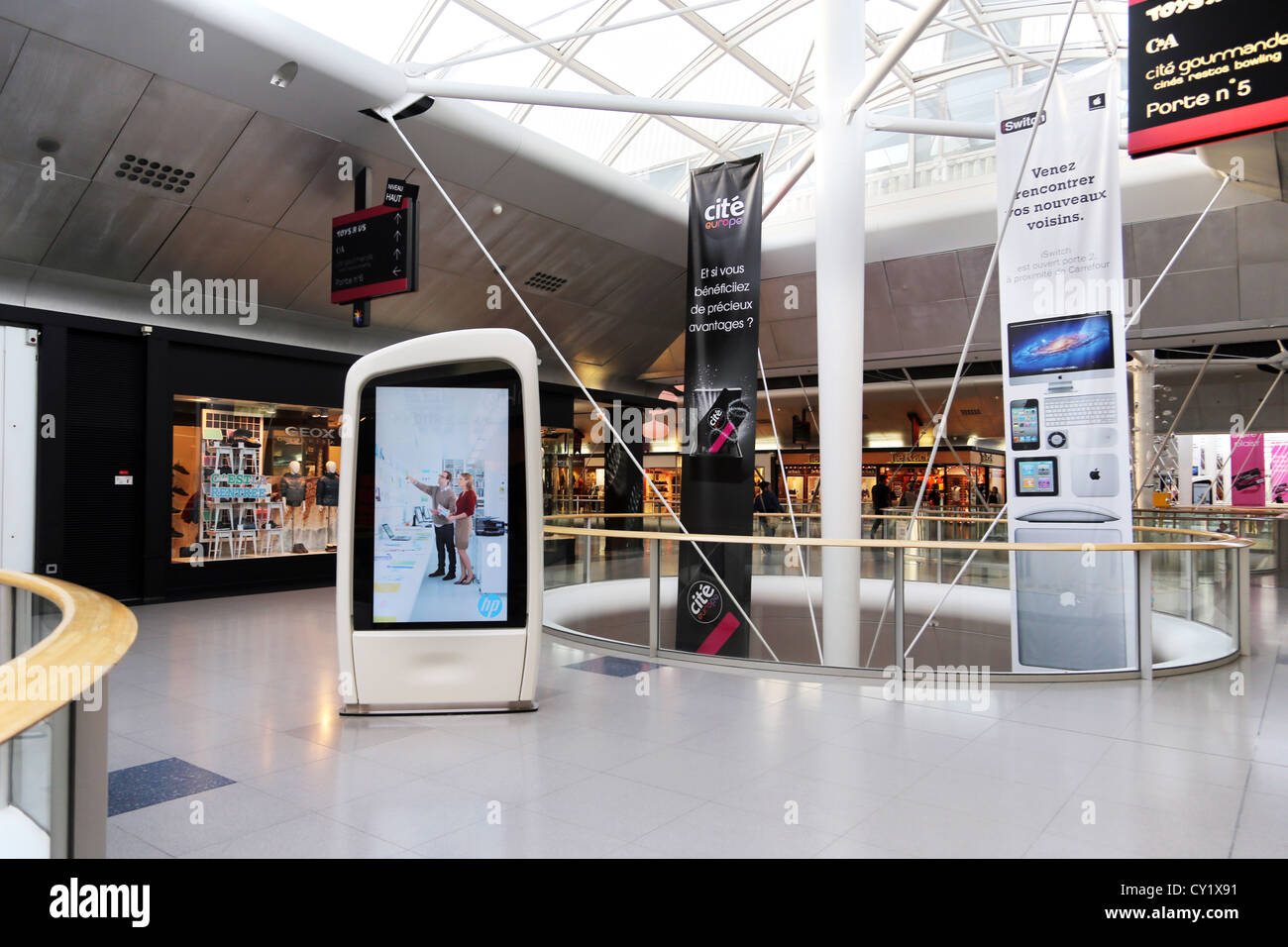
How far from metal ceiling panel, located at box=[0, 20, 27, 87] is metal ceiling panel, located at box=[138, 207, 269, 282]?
2211mm

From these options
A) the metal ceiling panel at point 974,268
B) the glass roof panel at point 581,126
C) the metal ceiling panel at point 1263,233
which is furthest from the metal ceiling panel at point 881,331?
the glass roof panel at point 581,126

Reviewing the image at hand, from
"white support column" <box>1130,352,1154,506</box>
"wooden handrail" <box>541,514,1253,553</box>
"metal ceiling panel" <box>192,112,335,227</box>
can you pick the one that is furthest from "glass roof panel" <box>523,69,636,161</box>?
"white support column" <box>1130,352,1154,506</box>

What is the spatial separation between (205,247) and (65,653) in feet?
30.0

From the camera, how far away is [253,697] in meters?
5.45

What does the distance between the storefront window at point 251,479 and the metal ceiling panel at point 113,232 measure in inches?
61.7

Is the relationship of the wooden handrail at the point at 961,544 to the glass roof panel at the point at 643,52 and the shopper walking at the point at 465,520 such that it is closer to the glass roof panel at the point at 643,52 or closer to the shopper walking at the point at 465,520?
the shopper walking at the point at 465,520

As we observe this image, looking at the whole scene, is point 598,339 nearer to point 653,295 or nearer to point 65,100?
point 653,295

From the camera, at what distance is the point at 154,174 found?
8.69 meters

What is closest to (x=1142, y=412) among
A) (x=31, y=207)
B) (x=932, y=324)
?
(x=932, y=324)

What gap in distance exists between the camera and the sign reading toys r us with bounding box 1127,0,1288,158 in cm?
436

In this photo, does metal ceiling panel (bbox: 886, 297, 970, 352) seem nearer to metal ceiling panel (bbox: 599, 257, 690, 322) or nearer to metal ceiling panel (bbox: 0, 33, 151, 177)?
metal ceiling panel (bbox: 599, 257, 690, 322)
